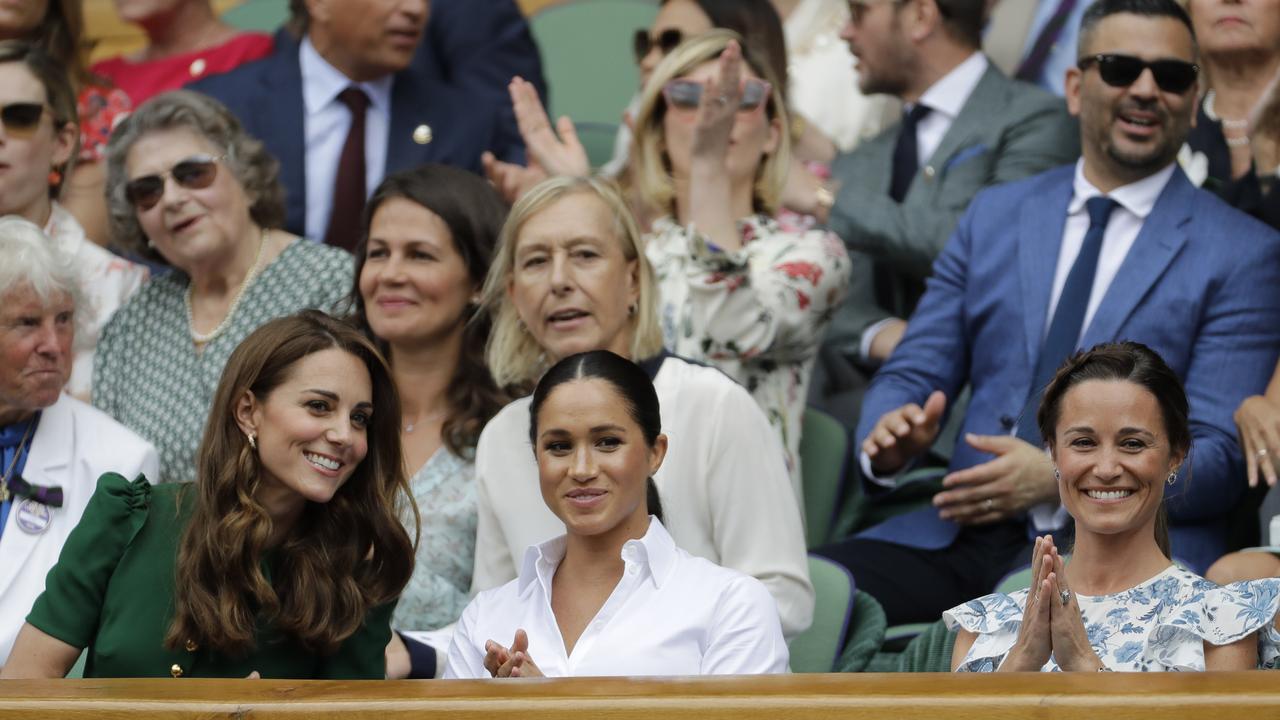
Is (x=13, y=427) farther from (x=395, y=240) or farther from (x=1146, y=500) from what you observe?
(x=1146, y=500)

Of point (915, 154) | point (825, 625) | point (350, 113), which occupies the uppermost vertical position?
point (915, 154)

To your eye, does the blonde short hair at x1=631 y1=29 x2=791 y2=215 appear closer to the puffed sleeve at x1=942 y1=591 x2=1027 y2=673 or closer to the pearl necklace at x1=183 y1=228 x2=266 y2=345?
the pearl necklace at x1=183 y1=228 x2=266 y2=345

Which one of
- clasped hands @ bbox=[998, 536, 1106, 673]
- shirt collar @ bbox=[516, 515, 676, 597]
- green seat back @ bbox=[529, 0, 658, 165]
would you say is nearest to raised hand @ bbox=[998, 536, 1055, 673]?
clasped hands @ bbox=[998, 536, 1106, 673]

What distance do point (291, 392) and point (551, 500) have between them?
447 millimetres

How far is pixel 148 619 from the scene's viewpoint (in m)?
3.03

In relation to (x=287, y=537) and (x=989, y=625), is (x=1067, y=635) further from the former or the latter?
(x=287, y=537)

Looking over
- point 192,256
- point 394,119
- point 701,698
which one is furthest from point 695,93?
point 701,698

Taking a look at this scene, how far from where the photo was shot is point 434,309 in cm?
397

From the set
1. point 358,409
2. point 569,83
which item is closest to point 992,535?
point 358,409

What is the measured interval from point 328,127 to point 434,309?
3.69ft

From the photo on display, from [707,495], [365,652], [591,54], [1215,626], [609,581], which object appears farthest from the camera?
[591,54]

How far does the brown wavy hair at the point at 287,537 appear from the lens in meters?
3.04

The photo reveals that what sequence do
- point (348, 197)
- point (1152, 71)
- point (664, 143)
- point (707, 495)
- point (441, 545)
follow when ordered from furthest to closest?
1. point (348, 197)
2. point (664, 143)
3. point (1152, 71)
4. point (441, 545)
5. point (707, 495)

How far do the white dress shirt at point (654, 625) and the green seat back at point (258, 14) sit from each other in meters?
4.09
